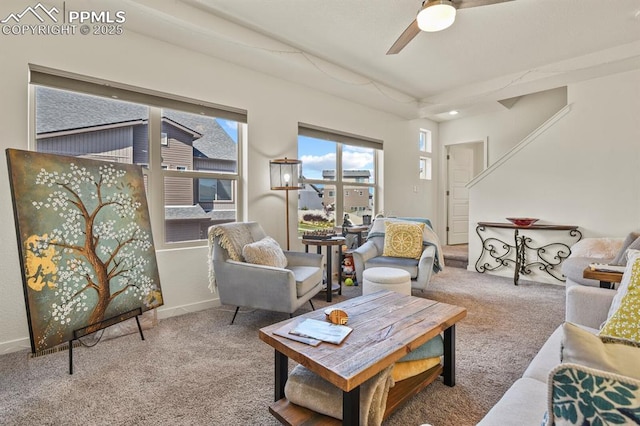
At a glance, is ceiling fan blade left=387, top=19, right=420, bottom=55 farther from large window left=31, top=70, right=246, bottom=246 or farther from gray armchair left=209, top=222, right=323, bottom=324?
gray armchair left=209, top=222, right=323, bottom=324

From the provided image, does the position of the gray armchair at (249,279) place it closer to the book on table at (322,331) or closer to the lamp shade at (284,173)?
the lamp shade at (284,173)

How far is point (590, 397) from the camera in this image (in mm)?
529

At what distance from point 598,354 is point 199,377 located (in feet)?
6.54

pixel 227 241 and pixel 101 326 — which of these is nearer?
pixel 101 326

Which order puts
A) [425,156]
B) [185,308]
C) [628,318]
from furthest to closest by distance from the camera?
[425,156] < [185,308] < [628,318]

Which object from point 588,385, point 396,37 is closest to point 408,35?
point 396,37

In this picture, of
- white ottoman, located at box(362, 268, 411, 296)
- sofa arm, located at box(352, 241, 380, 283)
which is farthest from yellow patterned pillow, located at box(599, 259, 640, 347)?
sofa arm, located at box(352, 241, 380, 283)

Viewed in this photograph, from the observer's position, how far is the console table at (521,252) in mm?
4012

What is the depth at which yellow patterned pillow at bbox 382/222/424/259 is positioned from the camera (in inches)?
140

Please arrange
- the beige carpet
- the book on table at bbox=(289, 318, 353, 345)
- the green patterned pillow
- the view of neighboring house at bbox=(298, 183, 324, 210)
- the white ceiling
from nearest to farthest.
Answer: the green patterned pillow, the book on table at bbox=(289, 318, 353, 345), the beige carpet, the white ceiling, the view of neighboring house at bbox=(298, 183, 324, 210)

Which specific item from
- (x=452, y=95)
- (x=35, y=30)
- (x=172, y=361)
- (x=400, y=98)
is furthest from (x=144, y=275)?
(x=452, y=95)

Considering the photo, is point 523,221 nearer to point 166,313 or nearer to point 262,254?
point 262,254

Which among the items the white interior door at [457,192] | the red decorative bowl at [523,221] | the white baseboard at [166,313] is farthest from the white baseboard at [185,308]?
the white interior door at [457,192]

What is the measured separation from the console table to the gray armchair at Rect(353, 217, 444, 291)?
1.42 metres
